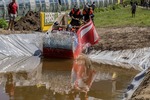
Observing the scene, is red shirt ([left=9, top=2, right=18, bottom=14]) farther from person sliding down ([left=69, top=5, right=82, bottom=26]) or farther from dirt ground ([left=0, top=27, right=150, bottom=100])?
person sliding down ([left=69, top=5, right=82, bottom=26])

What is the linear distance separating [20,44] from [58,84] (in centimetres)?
633

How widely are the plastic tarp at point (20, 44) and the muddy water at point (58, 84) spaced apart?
7.02ft

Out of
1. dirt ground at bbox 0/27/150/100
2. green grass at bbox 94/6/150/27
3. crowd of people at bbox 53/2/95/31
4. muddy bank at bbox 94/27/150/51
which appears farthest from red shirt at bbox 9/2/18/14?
green grass at bbox 94/6/150/27

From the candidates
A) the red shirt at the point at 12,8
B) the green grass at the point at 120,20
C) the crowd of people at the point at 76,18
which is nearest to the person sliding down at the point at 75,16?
the crowd of people at the point at 76,18

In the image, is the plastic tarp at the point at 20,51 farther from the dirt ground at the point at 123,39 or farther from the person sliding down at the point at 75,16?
the person sliding down at the point at 75,16

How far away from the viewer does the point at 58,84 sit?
12.7 m

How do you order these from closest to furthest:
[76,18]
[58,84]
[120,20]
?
[58,84]
[76,18]
[120,20]

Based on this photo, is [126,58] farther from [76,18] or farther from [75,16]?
[75,16]

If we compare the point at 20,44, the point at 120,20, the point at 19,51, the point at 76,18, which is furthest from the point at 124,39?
the point at 120,20

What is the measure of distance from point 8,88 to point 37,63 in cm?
490

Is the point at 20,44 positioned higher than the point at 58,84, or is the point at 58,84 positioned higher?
the point at 20,44

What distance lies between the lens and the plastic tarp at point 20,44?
17781 millimetres

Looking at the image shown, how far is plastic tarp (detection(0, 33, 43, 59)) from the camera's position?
17.8 metres

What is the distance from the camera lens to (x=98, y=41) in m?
19.8
